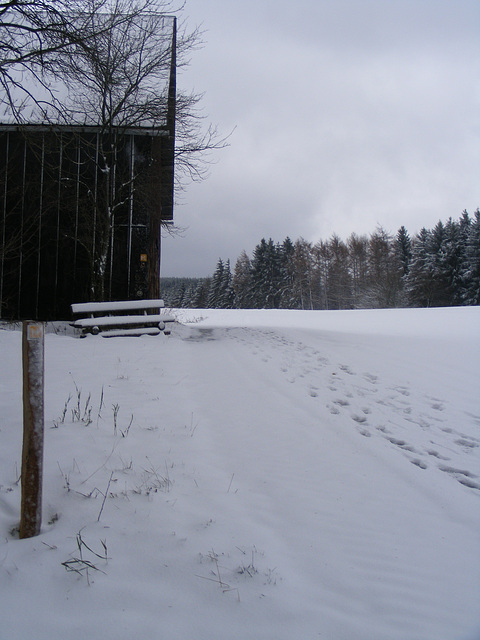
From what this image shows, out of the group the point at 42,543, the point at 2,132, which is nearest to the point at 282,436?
the point at 42,543

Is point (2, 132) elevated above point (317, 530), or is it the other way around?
point (2, 132)

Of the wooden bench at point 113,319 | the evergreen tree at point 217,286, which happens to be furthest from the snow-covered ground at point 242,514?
the evergreen tree at point 217,286

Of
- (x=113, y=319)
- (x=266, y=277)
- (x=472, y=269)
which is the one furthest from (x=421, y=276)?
(x=113, y=319)

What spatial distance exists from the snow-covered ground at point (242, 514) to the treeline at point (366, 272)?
37.5 metres

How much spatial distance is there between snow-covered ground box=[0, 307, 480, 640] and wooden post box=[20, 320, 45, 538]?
4.8 inches

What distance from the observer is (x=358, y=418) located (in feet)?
13.6

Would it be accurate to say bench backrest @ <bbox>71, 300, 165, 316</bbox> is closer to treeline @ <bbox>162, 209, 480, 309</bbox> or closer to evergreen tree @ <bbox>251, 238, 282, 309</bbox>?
treeline @ <bbox>162, 209, 480, 309</bbox>

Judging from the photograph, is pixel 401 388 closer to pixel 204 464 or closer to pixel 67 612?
pixel 204 464

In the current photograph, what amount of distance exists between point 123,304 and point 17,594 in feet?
25.3

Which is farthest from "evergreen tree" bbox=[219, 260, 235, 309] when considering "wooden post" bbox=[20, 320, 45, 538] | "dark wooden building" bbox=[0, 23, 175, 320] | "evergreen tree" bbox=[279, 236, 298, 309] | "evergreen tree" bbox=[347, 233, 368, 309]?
"wooden post" bbox=[20, 320, 45, 538]

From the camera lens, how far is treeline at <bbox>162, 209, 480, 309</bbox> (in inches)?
1489

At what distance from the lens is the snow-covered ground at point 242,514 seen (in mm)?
1627

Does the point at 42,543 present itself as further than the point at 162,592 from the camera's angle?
Yes

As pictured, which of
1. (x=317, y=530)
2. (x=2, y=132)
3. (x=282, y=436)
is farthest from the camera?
(x=2, y=132)
